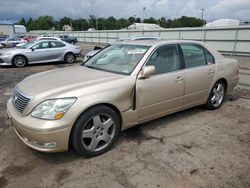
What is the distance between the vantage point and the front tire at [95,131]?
295 cm

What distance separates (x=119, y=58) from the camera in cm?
404

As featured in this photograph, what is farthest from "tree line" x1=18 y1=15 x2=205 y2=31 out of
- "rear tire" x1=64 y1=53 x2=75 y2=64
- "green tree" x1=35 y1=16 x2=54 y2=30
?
"rear tire" x1=64 y1=53 x2=75 y2=64

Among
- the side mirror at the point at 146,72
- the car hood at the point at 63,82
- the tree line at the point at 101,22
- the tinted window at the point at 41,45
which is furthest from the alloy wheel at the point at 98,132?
the tree line at the point at 101,22

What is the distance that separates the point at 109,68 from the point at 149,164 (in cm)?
Answer: 169

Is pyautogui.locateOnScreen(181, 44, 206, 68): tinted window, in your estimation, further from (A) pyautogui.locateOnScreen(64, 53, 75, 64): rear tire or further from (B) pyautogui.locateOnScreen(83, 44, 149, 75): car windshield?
(A) pyautogui.locateOnScreen(64, 53, 75, 64): rear tire

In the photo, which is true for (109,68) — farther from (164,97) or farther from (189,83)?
(189,83)

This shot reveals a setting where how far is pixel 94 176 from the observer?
9.13 feet

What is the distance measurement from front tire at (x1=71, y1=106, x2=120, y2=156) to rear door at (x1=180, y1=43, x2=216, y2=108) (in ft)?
5.29

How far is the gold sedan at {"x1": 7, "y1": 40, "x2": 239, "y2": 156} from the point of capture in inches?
112

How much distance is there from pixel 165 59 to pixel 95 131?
1751 millimetres

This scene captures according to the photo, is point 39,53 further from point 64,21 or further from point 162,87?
point 64,21

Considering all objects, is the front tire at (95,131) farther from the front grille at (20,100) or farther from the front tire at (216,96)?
the front tire at (216,96)

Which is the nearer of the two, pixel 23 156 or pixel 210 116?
pixel 23 156

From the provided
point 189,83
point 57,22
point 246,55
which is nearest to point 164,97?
point 189,83
